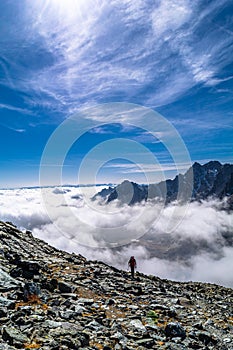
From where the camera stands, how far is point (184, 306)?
22.1 meters

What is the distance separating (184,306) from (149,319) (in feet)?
21.1

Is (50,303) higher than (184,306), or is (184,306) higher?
(50,303)

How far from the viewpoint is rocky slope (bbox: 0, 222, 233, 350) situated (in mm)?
12164

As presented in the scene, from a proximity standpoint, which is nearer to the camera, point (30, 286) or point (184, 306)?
point (30, 286)

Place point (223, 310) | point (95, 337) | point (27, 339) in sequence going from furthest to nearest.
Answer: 1. point (223, 310)
2. point (95, 337)
3. point (27, 339)

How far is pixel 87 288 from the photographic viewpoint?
2070 cm

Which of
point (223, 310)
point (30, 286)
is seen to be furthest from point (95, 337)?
point (223, 310)

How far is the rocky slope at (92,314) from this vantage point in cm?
1216

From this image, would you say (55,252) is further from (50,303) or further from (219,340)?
(219,340)

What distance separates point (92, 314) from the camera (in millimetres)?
15797

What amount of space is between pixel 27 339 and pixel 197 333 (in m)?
9.87

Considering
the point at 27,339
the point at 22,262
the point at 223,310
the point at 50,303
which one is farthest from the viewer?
the point at 223,310

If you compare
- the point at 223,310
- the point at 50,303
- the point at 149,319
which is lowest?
the point at 223,310

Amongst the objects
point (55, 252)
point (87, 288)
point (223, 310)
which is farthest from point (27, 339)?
point (55, 252)
